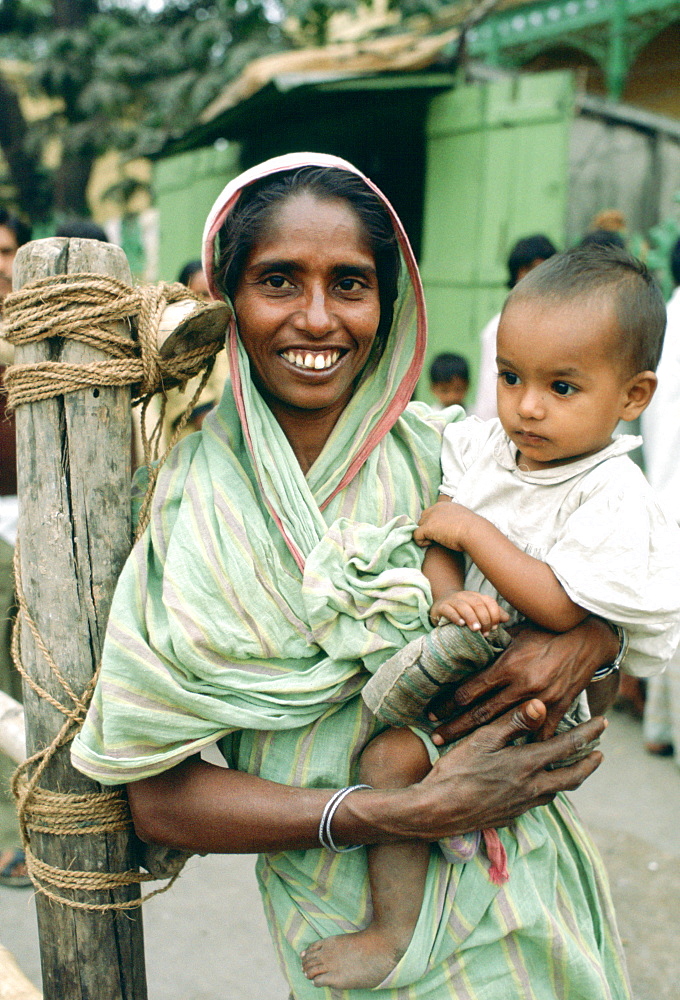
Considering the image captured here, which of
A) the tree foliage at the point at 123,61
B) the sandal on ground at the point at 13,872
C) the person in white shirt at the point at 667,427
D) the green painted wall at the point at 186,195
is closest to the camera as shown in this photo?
the sandal on ground at the point at 13,872

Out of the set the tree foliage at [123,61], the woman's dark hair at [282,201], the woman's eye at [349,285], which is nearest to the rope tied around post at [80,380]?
the woman's dark hair at [282,201]

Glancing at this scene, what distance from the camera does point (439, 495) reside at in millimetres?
1612

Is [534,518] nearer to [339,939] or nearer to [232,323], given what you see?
[232,323]

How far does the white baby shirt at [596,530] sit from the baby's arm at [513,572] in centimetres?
3

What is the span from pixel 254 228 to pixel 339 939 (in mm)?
1243

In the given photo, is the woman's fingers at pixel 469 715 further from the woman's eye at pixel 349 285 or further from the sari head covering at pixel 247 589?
the woman's eye at pixel 349 285

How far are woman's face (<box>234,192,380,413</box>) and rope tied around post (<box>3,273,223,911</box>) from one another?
0.12 meters

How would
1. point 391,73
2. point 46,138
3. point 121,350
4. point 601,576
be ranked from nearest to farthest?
point 601,576 → point 121,350 → point 391,73 → point 46,138

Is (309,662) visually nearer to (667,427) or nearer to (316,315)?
(316,315)

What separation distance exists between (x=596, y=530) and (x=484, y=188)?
5.05 meters

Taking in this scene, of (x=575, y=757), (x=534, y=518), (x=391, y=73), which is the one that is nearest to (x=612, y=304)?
(x=534, y=518)

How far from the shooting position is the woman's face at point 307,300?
1.44m

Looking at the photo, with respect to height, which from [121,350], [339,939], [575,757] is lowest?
[339,939]

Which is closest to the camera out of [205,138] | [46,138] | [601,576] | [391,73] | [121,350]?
[601,576]
